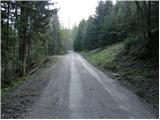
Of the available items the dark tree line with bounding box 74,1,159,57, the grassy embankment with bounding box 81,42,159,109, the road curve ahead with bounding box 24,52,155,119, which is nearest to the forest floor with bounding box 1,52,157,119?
the road curve ahead with bounding box 24,52,155,119

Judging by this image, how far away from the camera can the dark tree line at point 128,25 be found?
64.6ft

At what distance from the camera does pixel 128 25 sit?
103 ft

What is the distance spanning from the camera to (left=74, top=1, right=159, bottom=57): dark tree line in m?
19.7

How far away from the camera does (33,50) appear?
3491cm

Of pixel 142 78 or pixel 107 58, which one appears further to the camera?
pixel 107 58

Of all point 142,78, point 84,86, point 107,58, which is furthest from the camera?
point 107,58

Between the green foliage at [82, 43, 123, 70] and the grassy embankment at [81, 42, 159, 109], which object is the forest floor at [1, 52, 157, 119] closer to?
the grassy embankment at [81, 42, 159, 109]

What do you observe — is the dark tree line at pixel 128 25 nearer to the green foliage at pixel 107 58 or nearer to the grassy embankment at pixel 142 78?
the grassy embankment at pixel 142 78

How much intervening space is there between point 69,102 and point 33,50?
83.2ft

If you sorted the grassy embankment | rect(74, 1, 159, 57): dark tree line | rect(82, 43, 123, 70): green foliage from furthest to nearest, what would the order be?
rect(82, 43, 123, 70): green foliage → rect(74, 1, 159, 57): dark tree line → the grassy embankment

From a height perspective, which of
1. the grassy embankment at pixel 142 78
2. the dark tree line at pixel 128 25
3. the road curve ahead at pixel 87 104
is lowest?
the road curve ahead at pixel 87 104

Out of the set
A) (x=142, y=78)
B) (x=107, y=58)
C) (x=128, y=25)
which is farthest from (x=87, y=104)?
(x=128, y=25)

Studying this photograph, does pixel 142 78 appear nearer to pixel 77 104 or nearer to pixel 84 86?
pixel 84 86

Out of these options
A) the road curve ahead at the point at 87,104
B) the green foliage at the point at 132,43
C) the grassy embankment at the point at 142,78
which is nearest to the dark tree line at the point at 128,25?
the green foliage at the point at 132,43
